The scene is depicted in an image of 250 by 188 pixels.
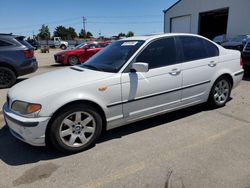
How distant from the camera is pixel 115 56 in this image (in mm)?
4117

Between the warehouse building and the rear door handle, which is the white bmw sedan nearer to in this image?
the rear door handle

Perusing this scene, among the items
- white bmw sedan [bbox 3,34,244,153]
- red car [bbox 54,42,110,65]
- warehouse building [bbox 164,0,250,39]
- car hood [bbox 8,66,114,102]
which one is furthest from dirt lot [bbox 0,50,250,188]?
warehouse building [bbox 164,0,250,39]

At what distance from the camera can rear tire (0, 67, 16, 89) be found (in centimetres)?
785

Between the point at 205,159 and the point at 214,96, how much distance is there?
2.09 m

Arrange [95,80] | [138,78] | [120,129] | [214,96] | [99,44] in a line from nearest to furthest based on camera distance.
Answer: [95,80]
[138,78]
[120,129]
[214,96]
[99,44]

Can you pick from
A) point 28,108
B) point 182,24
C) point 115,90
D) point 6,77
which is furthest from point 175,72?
point 182,24

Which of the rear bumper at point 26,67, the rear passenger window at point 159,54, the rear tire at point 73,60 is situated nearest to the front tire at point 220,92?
the rear passenger window at point 159,54

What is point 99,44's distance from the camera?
14.6m

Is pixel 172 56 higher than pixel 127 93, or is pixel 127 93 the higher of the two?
pixel 172 56

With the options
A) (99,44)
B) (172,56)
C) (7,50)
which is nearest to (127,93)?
(172,56)

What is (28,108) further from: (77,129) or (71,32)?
(71,32)

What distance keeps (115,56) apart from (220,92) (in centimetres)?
239

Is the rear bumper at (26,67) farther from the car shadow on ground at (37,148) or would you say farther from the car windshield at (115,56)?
the car windshield at (115,56)

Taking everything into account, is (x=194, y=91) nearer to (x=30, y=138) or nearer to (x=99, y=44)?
(x=30, y=138)
